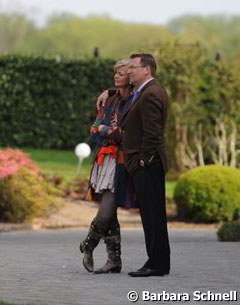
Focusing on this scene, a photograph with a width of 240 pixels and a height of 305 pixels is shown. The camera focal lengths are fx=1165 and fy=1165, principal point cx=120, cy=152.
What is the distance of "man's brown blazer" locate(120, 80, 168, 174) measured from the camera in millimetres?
10492

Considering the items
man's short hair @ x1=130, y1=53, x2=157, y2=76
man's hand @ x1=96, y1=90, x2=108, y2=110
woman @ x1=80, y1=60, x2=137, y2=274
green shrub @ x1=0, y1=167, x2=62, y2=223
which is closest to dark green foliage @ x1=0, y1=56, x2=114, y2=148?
green shrub @ x1=0, y1=167, x2=62, y2=223

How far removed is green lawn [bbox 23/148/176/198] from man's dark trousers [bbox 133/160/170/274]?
45.8ft

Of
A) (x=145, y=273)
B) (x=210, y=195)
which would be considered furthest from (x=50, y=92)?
(x=145, y=273)

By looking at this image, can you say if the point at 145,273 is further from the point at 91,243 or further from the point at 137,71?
the point at 137,71

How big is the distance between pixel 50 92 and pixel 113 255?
19.9 meters

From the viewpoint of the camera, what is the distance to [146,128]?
10.5 m

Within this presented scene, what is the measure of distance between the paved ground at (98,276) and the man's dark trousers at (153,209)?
22 cm

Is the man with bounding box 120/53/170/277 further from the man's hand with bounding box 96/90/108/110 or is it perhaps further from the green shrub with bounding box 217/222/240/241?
the green shrub with bounding box 217/222/240/241

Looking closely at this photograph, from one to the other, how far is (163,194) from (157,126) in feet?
2.15

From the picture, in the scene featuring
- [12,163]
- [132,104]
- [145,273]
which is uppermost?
[132,104]

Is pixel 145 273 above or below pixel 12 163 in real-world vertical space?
below

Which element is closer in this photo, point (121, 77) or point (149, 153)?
point (149, 153)

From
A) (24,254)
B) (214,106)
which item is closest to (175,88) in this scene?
(214,106)

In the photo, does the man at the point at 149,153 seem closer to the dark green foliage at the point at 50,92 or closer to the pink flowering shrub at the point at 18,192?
the pink flowering shrub at the point at 18,192
